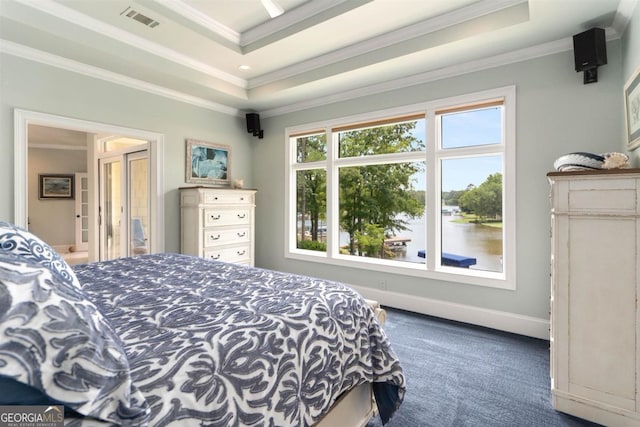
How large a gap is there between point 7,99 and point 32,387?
127 inches

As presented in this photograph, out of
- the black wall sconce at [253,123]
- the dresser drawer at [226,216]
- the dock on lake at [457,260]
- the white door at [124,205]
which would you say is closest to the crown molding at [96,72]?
the black wall sconce at [253,123]

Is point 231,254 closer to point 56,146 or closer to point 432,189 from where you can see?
point 432,189

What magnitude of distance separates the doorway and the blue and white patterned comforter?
1675mm

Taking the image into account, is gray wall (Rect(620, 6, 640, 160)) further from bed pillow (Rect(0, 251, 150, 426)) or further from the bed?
bed pillow (Rect(0, 251, 150, 426))

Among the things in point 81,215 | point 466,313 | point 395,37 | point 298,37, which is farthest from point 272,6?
point 81,215

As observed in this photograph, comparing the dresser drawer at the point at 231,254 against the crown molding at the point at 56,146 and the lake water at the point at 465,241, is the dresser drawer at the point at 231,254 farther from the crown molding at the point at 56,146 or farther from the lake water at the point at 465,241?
the crown molding at the point at 56,146

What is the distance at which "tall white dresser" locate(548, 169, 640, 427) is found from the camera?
1.66 meters

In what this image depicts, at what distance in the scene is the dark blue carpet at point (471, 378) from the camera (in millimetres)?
1747

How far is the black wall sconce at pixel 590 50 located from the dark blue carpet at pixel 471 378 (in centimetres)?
226

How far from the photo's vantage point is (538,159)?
2.75 meters

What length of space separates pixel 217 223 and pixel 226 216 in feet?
0.50

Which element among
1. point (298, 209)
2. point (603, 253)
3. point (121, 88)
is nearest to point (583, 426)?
point (603, 253)

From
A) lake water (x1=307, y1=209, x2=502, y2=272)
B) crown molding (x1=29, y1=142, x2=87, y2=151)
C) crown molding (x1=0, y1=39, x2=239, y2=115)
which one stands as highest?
crown molding (x1=29, y1=142, x2=87, y2=151)

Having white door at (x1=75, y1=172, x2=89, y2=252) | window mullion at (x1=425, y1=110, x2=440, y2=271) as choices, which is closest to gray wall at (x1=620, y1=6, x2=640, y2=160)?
window mullion at (x1=425, y1=110, x2=440, y2=271)
